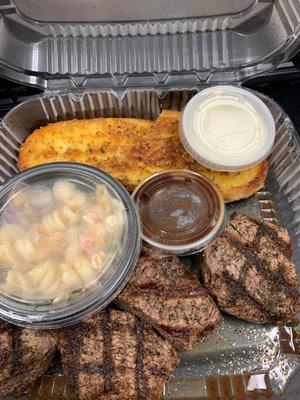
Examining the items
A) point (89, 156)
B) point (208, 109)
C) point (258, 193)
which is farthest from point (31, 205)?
point (258, 193)

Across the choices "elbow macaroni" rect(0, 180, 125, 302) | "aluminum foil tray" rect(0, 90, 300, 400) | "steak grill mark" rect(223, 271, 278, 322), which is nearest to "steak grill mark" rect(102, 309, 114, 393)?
"elbow macaroni" rect(0, 180, 125, 302)

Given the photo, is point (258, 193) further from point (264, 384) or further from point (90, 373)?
point (90, 373)

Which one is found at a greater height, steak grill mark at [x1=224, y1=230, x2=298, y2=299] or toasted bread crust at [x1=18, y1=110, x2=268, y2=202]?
toasted bread crust at [x1=18, y1=110, x2=268, y2=202]

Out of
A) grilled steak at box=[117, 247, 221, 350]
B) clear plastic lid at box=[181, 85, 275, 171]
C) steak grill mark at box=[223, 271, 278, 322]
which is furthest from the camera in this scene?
clear plastic lid at box=[181, 85, 275, 171]

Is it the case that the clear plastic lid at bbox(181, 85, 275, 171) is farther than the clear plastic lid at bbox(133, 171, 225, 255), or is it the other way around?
the clear plastic lid at bbox(181, 85, 275, 171)

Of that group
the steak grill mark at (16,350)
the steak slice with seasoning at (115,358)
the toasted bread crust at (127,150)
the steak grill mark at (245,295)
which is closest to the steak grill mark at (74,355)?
the steak slice with seasoning at (115,358)

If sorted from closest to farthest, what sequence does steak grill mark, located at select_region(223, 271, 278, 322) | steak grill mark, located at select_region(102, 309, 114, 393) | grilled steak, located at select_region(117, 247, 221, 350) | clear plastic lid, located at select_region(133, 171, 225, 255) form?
1. steak grill mark, located at select_region(102, 309, 114, 393)
2. grilled steak, located at select_region(117, 247, 221, 350)
3. steak grill mark, located at select_region(223, 271, 278, 322)
4. clear plastic lid, located at select_region(133, 171, 225, 255)

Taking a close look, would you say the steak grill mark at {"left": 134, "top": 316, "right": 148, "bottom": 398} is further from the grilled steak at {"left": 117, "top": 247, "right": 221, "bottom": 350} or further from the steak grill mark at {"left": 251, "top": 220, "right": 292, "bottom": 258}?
the steak grill mark at {"left": 251, "top": 220, "right": 292, "bottom": 258}
